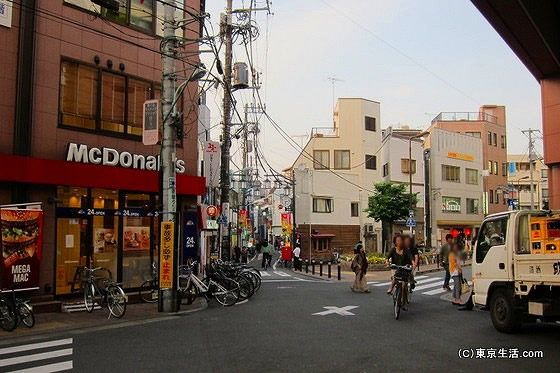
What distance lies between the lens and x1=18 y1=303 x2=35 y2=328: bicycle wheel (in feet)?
33.3

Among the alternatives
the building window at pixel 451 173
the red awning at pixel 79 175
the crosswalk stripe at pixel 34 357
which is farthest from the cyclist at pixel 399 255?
the building window at pixel 451 173

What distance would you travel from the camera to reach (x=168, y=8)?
500 inches

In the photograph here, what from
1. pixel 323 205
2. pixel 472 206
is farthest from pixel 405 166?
pixel 472 206

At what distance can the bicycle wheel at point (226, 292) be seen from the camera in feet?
45.8

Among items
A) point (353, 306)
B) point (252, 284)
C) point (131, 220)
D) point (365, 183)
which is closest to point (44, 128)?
point (131, 220)

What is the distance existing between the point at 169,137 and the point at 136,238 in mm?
4185

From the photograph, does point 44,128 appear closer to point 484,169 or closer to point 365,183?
point 365,183

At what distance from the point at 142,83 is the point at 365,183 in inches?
1301

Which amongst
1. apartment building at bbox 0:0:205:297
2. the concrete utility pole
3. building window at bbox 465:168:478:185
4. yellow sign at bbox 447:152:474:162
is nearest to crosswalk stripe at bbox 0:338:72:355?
apartment building at bbox 0:0:205:297

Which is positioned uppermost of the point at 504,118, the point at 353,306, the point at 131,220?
the point at 504,118

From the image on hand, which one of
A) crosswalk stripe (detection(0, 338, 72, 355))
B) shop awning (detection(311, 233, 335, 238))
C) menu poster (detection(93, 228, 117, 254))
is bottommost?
crosswalk stripe (detection(0, 338, 72, 355))

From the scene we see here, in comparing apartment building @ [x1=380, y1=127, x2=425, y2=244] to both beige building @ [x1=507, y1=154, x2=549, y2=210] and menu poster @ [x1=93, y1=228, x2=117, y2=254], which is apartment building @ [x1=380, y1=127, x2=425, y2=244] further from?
menu poster @ [x1=93, y1=228, x2=117, y2=254]

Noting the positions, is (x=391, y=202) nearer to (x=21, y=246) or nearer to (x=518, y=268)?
(x=518, y=268)

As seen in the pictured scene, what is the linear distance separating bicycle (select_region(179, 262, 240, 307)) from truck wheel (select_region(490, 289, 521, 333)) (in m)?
7.39
